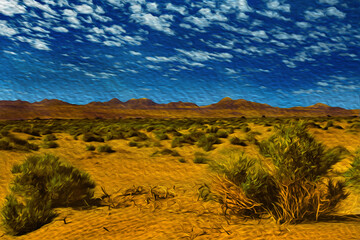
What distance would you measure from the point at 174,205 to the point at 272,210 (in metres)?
2.41

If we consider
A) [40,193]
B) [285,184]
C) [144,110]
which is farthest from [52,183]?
[144,110]

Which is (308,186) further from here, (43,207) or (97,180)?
(97,180)

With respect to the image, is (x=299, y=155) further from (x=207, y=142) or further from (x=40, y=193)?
(x=207, y=142)

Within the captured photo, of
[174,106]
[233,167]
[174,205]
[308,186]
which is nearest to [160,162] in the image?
[174,205]

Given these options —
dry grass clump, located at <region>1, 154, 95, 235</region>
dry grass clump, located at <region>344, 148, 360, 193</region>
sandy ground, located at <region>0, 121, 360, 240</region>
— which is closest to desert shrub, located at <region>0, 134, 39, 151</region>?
sandy ground, located at <region>0, 121, 360, 240</region>

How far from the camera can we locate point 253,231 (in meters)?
4.42

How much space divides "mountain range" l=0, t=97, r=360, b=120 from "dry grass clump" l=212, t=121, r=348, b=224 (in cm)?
9536

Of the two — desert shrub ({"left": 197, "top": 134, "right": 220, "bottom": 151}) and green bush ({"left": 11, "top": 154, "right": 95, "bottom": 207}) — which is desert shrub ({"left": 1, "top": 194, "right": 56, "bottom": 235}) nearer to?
green bush ({"left": 11, "top": 154, "right": 95, "bottom": 207})

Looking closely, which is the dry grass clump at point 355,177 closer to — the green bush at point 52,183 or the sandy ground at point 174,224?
the sandy ground at point 174,224

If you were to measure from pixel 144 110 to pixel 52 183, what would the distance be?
117147 mm

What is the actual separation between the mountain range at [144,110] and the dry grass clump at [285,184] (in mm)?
95359

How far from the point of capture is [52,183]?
6559 mm

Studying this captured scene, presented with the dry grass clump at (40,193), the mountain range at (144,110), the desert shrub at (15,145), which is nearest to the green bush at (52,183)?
the dry grass clump at (40,193)

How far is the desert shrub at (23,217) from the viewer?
5117mm
